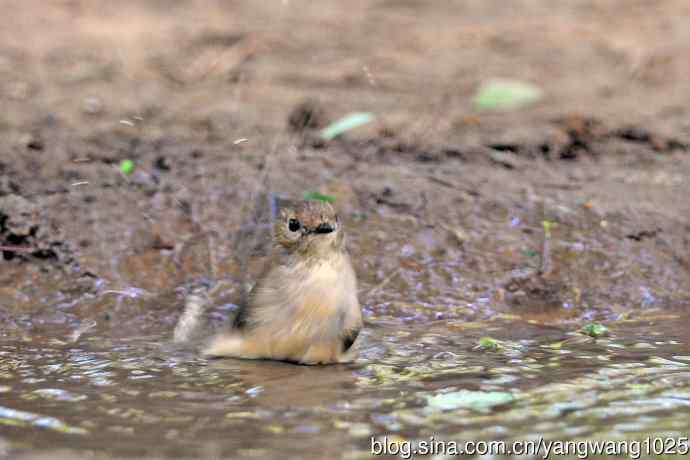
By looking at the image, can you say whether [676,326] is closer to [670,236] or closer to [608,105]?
[670,236]

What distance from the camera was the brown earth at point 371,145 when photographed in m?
5.59

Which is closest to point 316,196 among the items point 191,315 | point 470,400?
point 191,315

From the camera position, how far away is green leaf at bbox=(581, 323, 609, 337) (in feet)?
15.9

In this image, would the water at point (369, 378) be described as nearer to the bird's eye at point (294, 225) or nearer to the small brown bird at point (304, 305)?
the small brown bird at point (304, 305)

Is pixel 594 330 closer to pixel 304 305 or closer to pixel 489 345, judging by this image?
pixel 489 345

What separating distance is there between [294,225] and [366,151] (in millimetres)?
2387

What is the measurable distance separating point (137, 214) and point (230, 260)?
2.30 feet

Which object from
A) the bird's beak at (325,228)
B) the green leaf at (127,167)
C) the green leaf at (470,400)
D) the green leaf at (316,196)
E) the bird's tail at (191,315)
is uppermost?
the green leaf at (127,167)

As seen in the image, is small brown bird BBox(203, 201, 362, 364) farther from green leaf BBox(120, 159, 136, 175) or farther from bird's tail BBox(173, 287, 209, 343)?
green leaf BBox(120, 159, 136, 175)

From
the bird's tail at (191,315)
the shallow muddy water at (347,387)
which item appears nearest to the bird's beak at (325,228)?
the shallow muddy water at (347,387)

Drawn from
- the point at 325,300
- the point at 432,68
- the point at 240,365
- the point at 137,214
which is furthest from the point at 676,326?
the point at 432,68

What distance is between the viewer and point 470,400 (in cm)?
368

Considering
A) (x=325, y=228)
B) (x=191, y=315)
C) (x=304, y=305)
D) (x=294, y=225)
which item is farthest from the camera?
(x=191, y=315)

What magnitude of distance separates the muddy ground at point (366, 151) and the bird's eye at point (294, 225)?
2.75 feet
